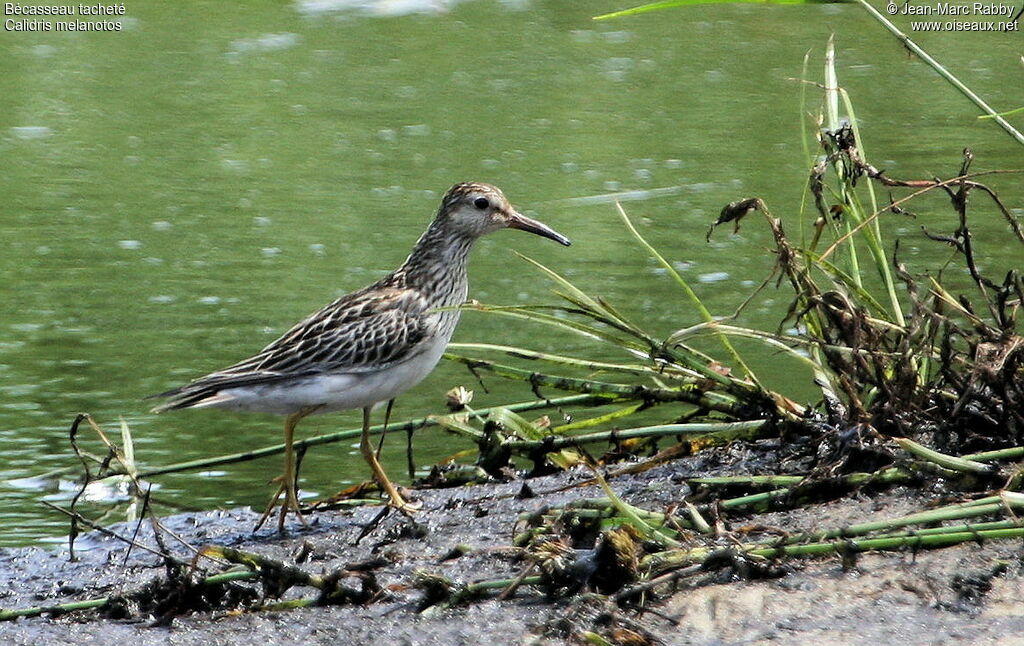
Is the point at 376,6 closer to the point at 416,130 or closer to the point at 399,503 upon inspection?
the point at 416,130

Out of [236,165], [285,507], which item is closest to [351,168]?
[236,165]

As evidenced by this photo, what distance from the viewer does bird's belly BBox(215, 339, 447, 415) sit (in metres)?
5.62

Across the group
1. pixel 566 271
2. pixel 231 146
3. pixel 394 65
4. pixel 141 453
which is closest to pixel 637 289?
pixel 566 271

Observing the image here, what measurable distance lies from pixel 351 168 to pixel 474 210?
4.05m

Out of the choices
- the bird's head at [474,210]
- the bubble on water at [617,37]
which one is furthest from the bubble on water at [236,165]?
the bird's head at [474,210]

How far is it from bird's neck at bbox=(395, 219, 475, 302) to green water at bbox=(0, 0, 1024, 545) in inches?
30.5

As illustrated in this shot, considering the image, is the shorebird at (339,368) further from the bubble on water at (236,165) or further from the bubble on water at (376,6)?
the bubble on water at (376,6)

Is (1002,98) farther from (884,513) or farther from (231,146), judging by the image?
(884,513)

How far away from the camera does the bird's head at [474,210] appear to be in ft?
21.0

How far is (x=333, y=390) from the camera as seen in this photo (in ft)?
18.7

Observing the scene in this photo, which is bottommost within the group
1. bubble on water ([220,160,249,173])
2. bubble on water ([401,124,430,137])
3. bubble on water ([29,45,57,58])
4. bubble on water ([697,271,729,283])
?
bubble on water ([697,271,729,283])

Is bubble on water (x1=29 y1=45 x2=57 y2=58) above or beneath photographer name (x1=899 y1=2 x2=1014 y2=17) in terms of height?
beneath

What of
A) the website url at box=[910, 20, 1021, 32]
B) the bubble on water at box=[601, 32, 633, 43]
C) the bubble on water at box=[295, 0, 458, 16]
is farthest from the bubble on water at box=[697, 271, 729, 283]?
the bubble on water at box=[295, 0, 458, 16]

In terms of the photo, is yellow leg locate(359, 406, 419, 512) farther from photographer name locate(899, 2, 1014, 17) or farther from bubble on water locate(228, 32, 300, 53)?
photographer name locate(899, 2, 1014, 17)
